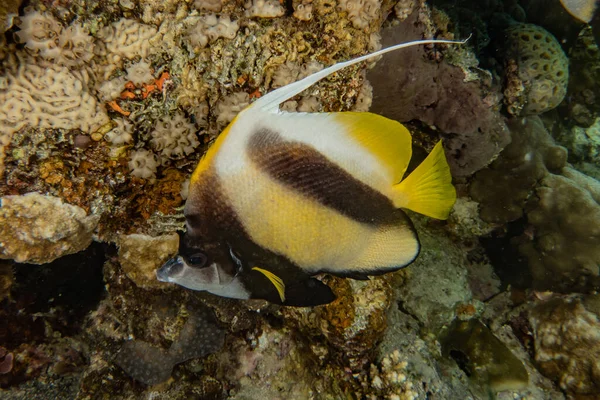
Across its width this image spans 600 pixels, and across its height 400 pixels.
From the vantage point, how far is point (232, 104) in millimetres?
1969

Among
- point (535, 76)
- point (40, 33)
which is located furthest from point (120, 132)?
point (535, 76)

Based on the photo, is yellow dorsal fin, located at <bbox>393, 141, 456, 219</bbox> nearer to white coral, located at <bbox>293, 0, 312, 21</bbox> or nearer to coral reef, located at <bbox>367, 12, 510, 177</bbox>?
white coral, located at <bbox>293, 0, 312, 21</bbox>

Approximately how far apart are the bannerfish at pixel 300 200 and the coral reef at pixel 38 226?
139 centimetres

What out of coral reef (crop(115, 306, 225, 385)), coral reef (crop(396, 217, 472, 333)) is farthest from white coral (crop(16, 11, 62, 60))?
coral reef (crop(396, 217, 472, 333))

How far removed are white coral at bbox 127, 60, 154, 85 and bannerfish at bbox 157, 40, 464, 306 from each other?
1118 millimetres

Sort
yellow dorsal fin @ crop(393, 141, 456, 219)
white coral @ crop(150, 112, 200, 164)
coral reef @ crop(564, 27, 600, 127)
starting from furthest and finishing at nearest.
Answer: coral reef @ crop(564, 27, 600, 127) → white coral @ crop(150, 112, 200, 164) → yellow dorsal fin @ crop(393, 141, 456, 219)

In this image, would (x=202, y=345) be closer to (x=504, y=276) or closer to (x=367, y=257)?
(x=367, y=257)

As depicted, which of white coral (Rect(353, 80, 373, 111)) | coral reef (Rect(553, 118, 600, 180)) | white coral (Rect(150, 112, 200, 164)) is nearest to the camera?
white coral (Rect(150, 112, 200, 164))

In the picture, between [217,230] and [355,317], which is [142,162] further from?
[355,317]

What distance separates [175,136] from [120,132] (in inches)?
13.6

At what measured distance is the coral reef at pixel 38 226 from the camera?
7.00 feet

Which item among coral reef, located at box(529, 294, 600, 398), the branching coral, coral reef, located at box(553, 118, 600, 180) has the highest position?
the branching coral

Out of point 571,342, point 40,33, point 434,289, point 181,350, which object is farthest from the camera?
point 571,342

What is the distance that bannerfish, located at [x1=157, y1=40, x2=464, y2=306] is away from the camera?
1167 millimetres
